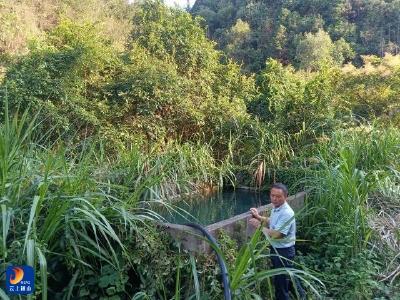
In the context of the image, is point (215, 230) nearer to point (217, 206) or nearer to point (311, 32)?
point (217, 206)

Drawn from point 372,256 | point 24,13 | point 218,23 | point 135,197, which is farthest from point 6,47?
point 218,23

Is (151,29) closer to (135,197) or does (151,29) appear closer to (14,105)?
(14,105)

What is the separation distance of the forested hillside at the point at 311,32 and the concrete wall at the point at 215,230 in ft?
59.7

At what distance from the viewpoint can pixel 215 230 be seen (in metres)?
3.11

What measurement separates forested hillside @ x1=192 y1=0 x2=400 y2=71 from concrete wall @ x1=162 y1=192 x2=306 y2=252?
18.2 m

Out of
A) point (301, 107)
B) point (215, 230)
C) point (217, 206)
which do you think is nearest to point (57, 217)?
point (215, 230)

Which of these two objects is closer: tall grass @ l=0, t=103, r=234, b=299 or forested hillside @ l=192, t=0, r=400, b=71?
tall grass @ l=0, t=103, r=234, b=299

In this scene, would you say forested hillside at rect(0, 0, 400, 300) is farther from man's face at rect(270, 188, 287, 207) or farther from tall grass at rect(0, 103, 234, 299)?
man's face at rect(270, 188, 287, 207)

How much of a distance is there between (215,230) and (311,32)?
2417cm

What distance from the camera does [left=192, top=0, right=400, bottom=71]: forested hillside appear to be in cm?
2214

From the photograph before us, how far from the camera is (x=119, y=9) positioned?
18.9 m

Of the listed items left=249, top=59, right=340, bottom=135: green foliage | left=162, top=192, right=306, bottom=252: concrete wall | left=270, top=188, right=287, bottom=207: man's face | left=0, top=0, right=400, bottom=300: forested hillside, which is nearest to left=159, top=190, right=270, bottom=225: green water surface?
left=0, top=0, right=400, bottom=300: forested hillside

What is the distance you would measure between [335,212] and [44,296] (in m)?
3.00

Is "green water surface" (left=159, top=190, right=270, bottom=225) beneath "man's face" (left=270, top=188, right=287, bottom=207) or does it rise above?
beneath
